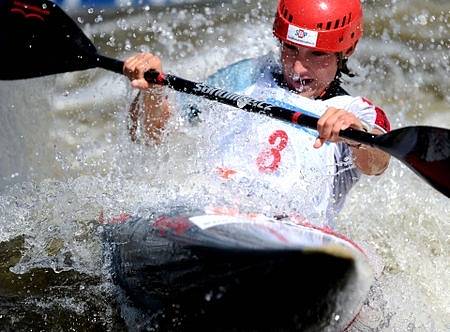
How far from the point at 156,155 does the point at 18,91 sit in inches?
53.8

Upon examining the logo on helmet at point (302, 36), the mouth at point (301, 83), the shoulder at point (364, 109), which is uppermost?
the logo on helmet at point (302, 36)

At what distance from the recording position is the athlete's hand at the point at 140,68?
3221 millimetres

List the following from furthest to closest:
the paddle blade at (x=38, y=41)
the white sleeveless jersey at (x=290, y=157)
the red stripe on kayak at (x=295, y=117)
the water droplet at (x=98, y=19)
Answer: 1. the water droplet at (x=98, y=19)
2. the paddle blade at (x=38, y=41)
3. the white sleeveless jersey at (x=290, y=157)
4. the red stripe on kayak at (x=295, y=117)

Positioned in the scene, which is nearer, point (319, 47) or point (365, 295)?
point (365, 295)

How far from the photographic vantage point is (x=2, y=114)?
4434 millimetres

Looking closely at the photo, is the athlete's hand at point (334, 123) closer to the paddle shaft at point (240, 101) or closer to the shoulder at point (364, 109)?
the paddle shaft at point (240, 101)

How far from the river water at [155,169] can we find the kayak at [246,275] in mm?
247

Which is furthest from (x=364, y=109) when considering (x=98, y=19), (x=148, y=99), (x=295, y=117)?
(x=98, y=19)

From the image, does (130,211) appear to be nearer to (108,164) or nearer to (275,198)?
(275,198)

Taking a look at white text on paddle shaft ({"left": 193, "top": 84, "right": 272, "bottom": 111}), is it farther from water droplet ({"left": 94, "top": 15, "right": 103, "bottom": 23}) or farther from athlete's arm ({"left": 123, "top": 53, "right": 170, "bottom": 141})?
water droplet ({"left": 94, "top": 15, "right": 103, "bottom": 23})

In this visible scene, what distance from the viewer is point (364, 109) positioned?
3186mm

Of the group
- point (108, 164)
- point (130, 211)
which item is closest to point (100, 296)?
point (130, 211)

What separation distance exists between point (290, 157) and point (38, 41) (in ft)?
4.10

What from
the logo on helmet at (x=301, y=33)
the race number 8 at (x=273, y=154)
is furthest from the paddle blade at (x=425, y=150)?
the logo on helmet at (x=301, y=33)
